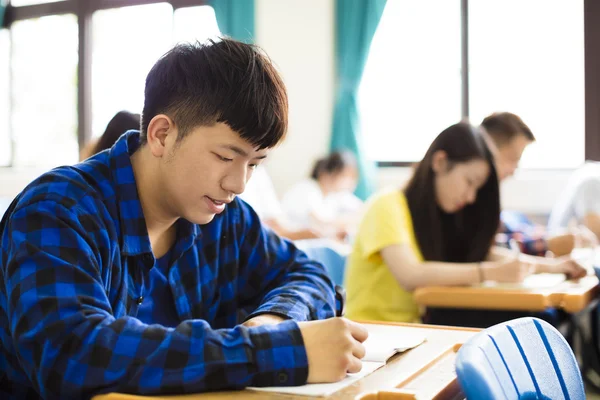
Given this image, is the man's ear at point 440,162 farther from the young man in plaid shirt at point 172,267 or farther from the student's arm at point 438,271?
the young man in plaid shirt at point 172,267

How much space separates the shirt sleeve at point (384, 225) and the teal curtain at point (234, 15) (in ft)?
11.8

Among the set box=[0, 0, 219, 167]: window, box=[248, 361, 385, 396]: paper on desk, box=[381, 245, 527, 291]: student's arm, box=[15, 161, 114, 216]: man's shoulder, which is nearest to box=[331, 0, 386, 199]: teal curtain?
box=[0, 0, 219, 167]: window

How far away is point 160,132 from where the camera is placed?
1.12 metres

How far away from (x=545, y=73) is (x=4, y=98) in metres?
4.92

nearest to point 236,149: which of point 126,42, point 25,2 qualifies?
point 126,42

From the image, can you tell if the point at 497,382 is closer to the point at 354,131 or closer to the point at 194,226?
the point at 194,226

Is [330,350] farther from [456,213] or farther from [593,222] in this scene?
[593,222]

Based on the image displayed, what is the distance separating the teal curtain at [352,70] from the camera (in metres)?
5.34

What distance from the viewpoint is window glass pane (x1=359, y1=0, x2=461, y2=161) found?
16.7 feet

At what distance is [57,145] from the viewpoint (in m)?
6.71

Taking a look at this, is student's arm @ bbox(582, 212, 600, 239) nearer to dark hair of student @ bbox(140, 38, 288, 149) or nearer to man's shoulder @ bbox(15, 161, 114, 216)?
dark hair of student @ bbox(140, 38, 288, 149)

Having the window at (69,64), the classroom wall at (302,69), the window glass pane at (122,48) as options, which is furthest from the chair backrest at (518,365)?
the window glass pane at (122,48)

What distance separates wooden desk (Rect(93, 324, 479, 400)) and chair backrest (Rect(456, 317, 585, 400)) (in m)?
0.09

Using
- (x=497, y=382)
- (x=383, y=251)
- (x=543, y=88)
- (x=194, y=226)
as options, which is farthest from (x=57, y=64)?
(x=497, y=382)
